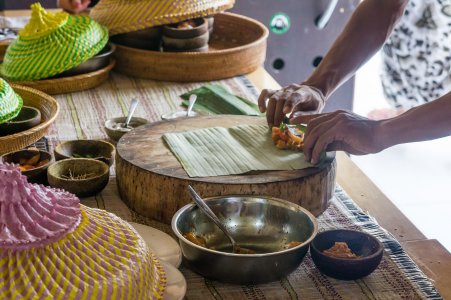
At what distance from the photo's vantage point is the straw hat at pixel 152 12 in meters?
2.43

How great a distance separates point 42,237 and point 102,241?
0.11m

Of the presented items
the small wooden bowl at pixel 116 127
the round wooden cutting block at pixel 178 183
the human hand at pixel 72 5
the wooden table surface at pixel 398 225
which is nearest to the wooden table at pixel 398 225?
the wooden table surface at pixel 398 225

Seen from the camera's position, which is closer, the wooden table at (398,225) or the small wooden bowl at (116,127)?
the wooden table at (398,225)

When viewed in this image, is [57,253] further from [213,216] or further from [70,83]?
[70,83]

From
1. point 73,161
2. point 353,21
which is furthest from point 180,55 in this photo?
point 73,161

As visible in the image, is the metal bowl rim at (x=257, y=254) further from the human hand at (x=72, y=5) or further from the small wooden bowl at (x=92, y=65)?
the human hand at (x=72, y=5)

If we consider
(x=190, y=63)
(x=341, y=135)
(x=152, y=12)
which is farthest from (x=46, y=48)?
(x=341, y=135)

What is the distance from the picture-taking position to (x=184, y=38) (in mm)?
2516

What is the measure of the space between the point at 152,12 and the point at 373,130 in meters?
1.02

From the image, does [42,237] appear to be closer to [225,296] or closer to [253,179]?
[225,296]

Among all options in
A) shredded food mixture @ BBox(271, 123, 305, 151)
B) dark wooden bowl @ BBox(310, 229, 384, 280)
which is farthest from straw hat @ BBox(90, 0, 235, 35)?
dark wooden bowl @ BBox(310, 229, 384, 280)

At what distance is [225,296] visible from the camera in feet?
4.44

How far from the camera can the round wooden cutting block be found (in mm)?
1563

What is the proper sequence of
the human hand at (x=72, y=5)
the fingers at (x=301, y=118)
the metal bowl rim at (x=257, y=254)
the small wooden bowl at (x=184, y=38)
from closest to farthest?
the metal bowl rim at (x=257, y=254) → the fingers at (x=301, y=118) → the small wooden bowl at (x=184, y=38) → the human hand at (x=72, y=5)
